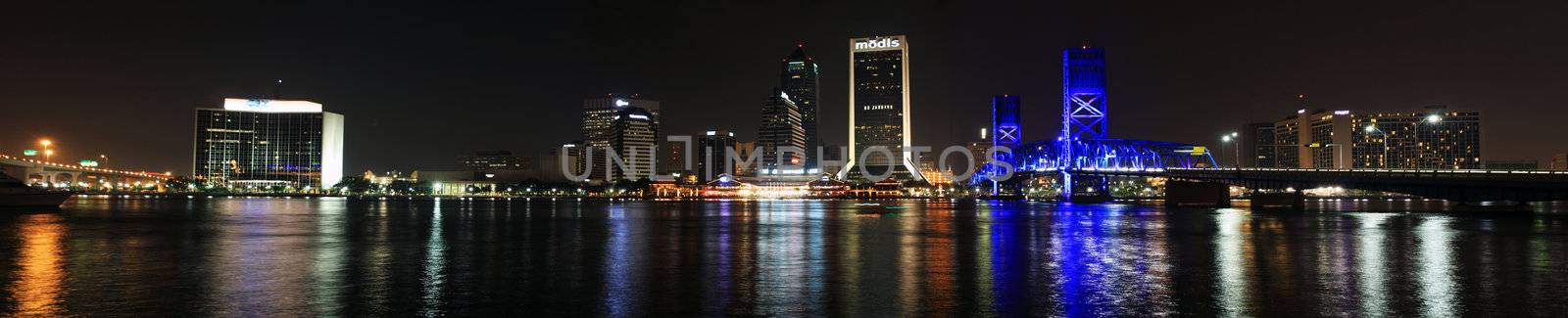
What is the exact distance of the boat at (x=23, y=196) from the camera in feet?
284

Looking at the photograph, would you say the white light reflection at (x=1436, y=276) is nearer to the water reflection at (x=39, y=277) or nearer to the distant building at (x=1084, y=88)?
the water reflection at (x=39, y=277)

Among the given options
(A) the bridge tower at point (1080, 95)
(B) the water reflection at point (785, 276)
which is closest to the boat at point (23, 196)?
(B) the water reflection at point (785, 276)

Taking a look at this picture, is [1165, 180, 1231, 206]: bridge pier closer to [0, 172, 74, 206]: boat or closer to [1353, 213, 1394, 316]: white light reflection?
[1353, 213, 1394, 316]: white light reflection

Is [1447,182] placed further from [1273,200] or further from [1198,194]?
[1198,194]

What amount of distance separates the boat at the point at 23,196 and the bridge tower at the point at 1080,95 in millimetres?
147442

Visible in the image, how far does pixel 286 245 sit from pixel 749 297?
2571 cm

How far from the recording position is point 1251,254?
3291 cm

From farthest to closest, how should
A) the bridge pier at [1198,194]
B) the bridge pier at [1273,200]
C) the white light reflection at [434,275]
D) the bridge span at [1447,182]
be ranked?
1. the bridge pier at [1198,194]
2. the bridge pier at [1273,200]
3. the bridge span at [1447,182]
4. the white light reflection at [434,275]

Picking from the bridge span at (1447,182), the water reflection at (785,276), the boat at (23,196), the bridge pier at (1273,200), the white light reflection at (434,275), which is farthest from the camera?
the bridge pier at (1273,200)

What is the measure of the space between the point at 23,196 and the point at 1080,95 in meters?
157

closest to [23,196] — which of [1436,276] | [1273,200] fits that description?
[1436,276]

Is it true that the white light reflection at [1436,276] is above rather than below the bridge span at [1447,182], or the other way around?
below

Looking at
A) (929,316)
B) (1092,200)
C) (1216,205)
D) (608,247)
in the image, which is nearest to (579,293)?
(929,316)

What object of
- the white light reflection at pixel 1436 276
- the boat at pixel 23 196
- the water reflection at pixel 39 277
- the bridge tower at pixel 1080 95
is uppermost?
the bridge tower at pixel 1080 95
